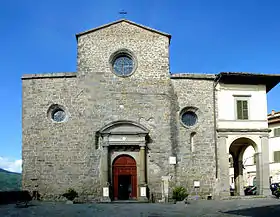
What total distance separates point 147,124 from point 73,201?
6.41 meters

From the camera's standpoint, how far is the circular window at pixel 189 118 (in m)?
24.7

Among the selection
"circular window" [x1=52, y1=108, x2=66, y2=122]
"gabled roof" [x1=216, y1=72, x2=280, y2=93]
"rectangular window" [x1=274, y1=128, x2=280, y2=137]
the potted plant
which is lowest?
the potted plant

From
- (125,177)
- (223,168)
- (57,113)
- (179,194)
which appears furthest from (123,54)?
(223,168)

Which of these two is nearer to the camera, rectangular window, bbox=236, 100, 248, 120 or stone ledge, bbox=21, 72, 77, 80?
stone ledge, bbox=21, 72, 77, 80

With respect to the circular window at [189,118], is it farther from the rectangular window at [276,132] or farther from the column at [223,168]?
the rectangular window at [276,132]

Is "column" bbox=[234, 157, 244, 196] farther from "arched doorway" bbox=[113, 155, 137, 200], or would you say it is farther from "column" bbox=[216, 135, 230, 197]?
"arched doorway" bbox=[113, 155, 137, 200]

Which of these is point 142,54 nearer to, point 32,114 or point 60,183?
point 32,114

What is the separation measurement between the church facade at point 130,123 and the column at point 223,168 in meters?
0.06

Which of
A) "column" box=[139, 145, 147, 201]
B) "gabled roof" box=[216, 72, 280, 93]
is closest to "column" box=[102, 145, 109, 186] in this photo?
"column" box=[139, 145, 147, 201]

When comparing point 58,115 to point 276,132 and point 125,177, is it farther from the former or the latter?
point 276,132

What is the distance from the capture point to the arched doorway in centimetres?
2391

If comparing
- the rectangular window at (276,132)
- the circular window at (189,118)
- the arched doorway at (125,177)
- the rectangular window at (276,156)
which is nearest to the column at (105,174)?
the arched doorway at (125,177)

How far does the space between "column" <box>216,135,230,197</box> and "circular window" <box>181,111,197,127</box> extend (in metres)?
1.96

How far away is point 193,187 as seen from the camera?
78.1 ft
